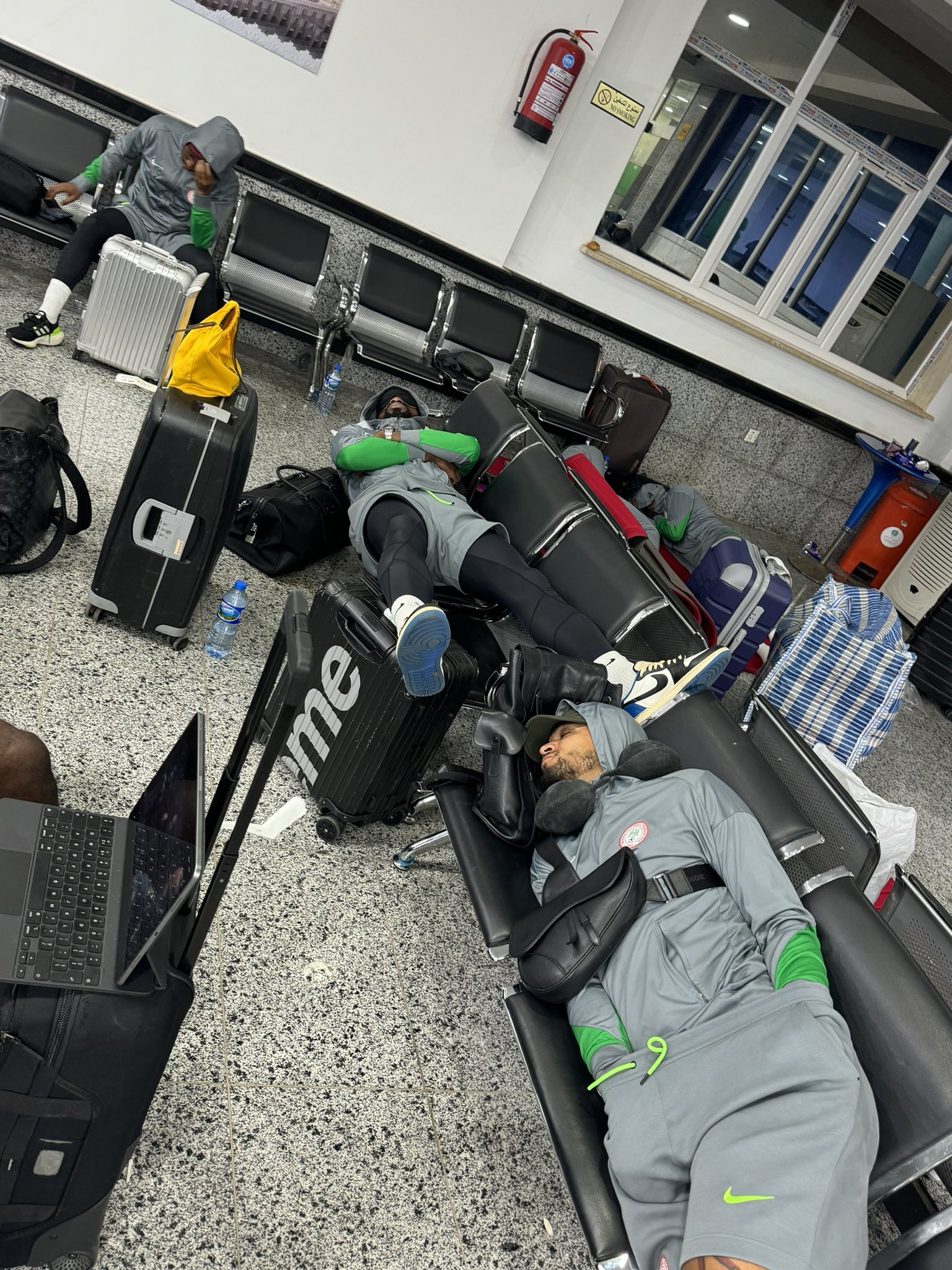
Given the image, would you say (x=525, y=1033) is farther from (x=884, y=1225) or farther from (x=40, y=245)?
(x=40, y=245)

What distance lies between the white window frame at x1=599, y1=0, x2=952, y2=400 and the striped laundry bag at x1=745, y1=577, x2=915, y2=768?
12.8ft

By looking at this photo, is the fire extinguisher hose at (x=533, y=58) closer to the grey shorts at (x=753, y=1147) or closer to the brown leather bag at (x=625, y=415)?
the brown leather bag at (x=625, y=415)

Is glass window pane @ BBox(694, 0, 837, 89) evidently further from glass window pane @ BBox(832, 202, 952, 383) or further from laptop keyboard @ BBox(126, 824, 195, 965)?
laptop keyboard @ BBox(126, 824, 195, 965)

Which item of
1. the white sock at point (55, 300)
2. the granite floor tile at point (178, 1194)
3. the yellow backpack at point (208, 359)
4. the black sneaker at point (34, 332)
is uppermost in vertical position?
the yellow backpack at point (208, 359)

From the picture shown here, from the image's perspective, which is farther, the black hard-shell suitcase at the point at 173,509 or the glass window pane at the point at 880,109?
the glass window pane at the point at 880,109

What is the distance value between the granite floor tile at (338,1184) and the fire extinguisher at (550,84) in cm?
575

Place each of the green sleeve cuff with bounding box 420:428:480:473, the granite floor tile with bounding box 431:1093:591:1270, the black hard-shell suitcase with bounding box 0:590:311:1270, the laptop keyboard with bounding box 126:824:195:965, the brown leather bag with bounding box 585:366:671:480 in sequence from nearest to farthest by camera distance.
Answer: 1. the black hard-shell suitcase with bounding box 0:590:311:1270
2. the laptop keyboard with bounding box 126:824:195:965
3. the granite floor tile with bounding box 431:1093:591:1270
4. the green sleeve cuff with bounding box 420:428:480:473
5. the brown leather bag with bounding box 585:366:671:480

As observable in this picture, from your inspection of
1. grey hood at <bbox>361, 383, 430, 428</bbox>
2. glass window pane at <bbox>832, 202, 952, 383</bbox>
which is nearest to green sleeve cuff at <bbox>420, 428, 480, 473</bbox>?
grey hood at <bbox>361, 383, 430, 428</bbox>

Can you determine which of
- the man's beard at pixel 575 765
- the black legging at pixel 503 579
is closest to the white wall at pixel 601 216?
the black legging at pixel 503 579

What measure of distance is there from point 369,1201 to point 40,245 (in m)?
5.45

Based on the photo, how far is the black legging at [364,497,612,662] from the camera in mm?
2977

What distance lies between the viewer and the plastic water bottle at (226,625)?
294 centimetres

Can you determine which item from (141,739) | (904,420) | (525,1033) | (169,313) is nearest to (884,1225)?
(525,1033)

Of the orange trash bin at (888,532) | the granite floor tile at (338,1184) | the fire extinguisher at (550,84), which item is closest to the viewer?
the granite floor tile at (338,1184)
